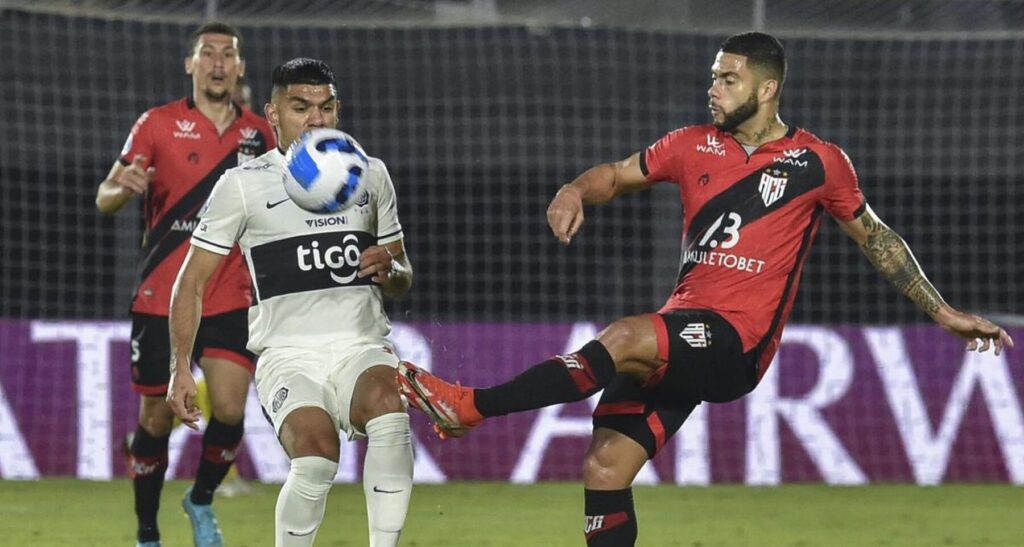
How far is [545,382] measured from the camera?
5586mm

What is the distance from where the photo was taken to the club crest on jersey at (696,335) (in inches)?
226

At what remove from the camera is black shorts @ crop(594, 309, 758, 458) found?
5.75 m

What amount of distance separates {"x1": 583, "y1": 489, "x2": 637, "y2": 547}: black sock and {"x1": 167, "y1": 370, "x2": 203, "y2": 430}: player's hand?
54.9 inches

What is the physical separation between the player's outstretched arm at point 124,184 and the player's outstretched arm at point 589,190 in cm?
196

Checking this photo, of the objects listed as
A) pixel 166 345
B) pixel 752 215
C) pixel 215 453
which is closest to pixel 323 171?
pixel 752 215

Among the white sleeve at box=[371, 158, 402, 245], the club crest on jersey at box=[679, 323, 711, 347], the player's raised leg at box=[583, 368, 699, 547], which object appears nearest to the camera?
the club crest on jersey at box=[679, 323, 711, 347]

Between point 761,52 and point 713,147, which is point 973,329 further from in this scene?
point 761,52

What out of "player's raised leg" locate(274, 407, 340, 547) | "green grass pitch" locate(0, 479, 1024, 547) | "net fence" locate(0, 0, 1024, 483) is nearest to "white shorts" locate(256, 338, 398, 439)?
"player's raised leg" locate(274, 407, 340, 547)

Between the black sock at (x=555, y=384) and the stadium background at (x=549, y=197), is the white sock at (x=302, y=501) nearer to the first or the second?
the black sock at (x=555, y=384)

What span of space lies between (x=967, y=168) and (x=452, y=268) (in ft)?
17.1

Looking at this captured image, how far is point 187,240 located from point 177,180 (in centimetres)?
27

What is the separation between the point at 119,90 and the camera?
1489cm

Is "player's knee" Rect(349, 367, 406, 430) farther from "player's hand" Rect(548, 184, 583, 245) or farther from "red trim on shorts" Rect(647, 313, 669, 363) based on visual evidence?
"red trim on shorts" Rect(647, 313, 669, 363)

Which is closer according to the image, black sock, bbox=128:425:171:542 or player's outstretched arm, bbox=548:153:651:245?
player's outstretched arm, bbox=548:153:651:245
